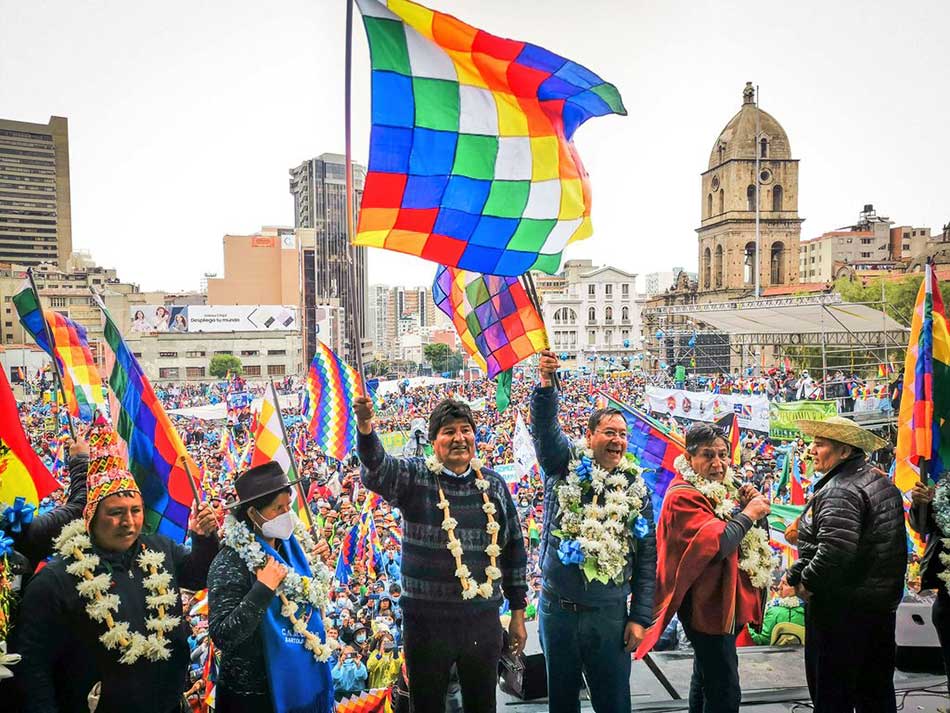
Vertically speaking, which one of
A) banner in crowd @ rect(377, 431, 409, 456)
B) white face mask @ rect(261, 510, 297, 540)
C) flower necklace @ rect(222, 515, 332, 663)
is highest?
white face mask @ rect(261, 510, 297, 540)

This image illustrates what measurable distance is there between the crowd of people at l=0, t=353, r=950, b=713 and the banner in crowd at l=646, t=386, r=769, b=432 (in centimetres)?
1171

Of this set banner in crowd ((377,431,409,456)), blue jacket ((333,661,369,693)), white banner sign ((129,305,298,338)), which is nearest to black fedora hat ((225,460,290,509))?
blue jacket ((333,661,369,693))

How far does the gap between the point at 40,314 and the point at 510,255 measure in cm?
310

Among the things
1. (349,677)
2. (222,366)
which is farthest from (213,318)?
(349,677)

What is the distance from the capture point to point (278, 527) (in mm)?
2770

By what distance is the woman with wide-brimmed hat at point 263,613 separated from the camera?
2.59m

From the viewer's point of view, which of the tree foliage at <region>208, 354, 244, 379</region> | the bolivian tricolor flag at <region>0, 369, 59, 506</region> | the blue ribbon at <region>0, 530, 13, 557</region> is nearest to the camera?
the blue ribbon at <region>0, 530, 13, 557</region>

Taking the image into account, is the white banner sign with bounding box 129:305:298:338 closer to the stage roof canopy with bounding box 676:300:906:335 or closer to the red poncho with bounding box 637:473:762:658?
the stage roof canopy with bounding box 676:300:906:335

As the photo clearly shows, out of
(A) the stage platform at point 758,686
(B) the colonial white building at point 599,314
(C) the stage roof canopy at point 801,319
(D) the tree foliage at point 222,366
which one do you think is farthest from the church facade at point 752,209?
(A) the stage platform at point 758,686

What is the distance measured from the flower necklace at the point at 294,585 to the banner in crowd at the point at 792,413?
12.8 meters

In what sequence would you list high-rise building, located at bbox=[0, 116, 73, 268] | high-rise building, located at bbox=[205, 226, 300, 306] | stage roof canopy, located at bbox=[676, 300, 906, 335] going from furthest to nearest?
1. high-rise building, located at bbox=[205, 226, 300, 306]
2. high-rise building, located at bbox=[0, 116, 73, 268]
3. stage roof canopy, located at bbox=[676, 300, 906, 335]

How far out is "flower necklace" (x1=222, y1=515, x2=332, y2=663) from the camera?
2678mm

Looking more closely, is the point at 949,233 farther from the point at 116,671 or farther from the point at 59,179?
the point at 59,179

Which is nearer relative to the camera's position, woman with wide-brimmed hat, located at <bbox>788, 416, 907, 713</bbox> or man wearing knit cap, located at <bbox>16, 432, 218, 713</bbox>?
man wearing knit cap, located at <bbox>16, 432, 218, 713</bbox>
